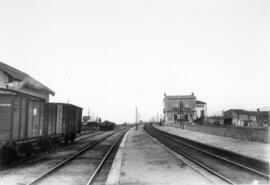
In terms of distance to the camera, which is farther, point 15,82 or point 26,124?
point 15,82

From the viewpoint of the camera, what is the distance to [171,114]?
9144cm

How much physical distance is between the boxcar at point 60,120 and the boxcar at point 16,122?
2346 millimetres

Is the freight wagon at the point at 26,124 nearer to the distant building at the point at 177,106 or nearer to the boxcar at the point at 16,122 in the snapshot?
the boxcar at the point at 16,122

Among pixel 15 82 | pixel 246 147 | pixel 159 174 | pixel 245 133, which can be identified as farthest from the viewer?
pixel 15 82

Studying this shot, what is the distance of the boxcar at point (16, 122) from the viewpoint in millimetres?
11836

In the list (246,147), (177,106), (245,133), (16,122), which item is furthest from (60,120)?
(177,106)

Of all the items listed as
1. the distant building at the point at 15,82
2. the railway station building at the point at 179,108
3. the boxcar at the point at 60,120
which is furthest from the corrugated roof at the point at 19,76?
the railway station building at the point at 179,108

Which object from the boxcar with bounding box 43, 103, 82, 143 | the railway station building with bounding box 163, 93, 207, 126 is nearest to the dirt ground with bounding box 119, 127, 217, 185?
the boxcar with bounding box 43, 103, 82, 143

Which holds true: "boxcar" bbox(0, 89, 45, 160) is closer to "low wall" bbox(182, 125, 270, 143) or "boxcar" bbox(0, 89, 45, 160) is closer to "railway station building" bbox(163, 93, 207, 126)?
"low wall" bbox(182, 125, 270, 143)

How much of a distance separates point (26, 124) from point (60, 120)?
614cm

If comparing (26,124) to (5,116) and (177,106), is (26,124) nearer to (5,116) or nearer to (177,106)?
(5,116)

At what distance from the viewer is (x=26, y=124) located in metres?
13.4

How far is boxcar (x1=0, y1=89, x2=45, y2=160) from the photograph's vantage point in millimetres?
11836

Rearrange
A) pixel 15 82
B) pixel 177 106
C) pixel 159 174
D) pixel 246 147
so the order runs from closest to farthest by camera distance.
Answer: pixel 159 174
pixel 246 147
pixel 15 82
pixel 177 106
